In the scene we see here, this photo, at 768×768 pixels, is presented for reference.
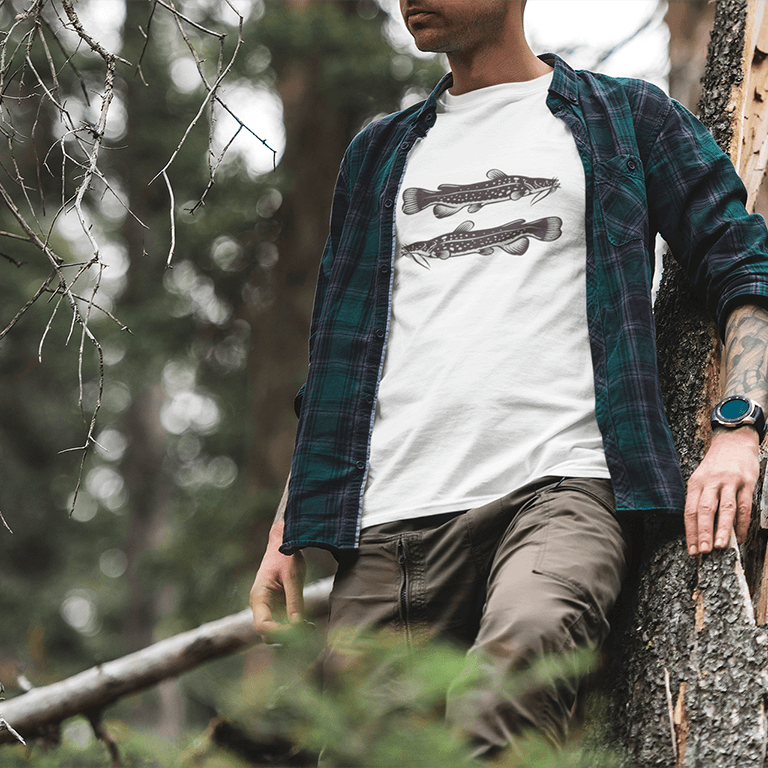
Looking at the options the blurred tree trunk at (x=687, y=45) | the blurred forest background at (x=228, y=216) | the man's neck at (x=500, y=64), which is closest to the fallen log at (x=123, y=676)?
the blurred forest background at (x=228, y=216)

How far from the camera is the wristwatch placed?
7.10ft

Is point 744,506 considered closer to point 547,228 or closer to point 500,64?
point 547,228

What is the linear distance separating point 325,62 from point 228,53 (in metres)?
0.97

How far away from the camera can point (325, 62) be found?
321 inches

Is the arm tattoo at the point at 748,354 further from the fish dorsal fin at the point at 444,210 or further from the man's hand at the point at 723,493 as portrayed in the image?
the fish dorsal fin at the point at 444,210

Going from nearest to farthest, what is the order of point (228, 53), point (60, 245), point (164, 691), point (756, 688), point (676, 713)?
point (756, 688), point (676, 713), point (228, 53), point (60, 245), point (164, 691)

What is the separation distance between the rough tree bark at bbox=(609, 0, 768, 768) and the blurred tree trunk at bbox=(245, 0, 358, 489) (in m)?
5.56

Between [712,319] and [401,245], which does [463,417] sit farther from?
[712,319]

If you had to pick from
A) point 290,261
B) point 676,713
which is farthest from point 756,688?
point 290,261

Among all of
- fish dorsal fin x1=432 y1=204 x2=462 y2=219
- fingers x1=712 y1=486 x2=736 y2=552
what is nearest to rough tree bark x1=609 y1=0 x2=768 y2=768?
fingers x1=712 y1=486 x2=736 y2=552

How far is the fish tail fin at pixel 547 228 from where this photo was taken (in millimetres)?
2430

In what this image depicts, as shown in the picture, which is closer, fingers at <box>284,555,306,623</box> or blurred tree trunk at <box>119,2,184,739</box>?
fingers at <box>284,555,306,623</box>

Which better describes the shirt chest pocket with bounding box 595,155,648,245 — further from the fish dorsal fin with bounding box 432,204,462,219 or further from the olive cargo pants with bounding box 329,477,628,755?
the olive cargo pants with bounding box 329,477,628,755

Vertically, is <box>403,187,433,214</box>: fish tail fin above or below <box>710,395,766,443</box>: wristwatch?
above
